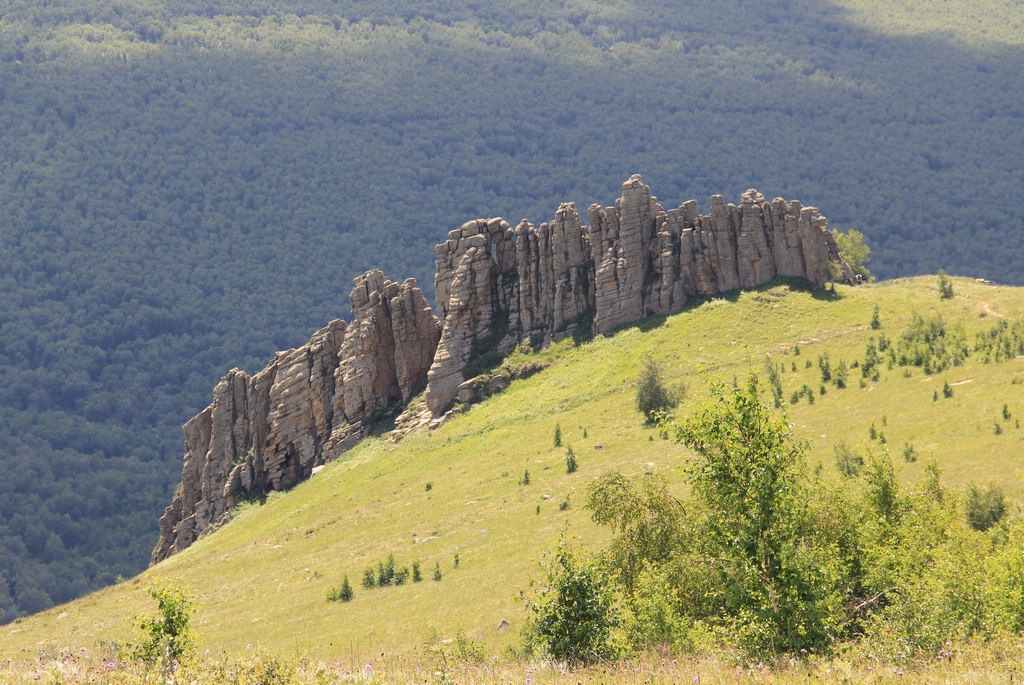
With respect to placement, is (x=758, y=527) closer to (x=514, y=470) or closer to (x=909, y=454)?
(x=909, y=454)

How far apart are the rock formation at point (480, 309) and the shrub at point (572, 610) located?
54.8 metres

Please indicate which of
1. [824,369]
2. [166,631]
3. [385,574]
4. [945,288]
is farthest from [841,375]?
[166,631]

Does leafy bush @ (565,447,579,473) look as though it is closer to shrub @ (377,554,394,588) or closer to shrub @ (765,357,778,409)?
shrub @ (765,357,778,409)

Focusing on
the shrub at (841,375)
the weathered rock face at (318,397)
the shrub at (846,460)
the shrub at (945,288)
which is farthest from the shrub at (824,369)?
the weathered rock face at (318,397)

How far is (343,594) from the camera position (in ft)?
174

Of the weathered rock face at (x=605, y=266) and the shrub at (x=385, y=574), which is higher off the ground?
the weathered rock face at (x=605, y=266)

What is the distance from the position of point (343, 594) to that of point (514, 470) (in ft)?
56.7

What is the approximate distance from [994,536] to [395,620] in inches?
952

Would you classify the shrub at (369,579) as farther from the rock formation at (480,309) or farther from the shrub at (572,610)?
the rock formation at (480,309)

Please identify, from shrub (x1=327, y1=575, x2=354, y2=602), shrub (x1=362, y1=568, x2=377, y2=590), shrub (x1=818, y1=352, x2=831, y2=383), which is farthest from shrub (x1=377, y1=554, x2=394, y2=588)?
shrub (x1=818, y1=352, x2=831, y2=383)

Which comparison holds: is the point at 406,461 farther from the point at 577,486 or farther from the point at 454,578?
the point at 454,578

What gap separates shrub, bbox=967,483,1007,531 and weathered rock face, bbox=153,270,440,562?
58985 millimetres

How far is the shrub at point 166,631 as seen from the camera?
92.7ft

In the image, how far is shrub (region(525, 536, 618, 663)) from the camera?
2998 cm
